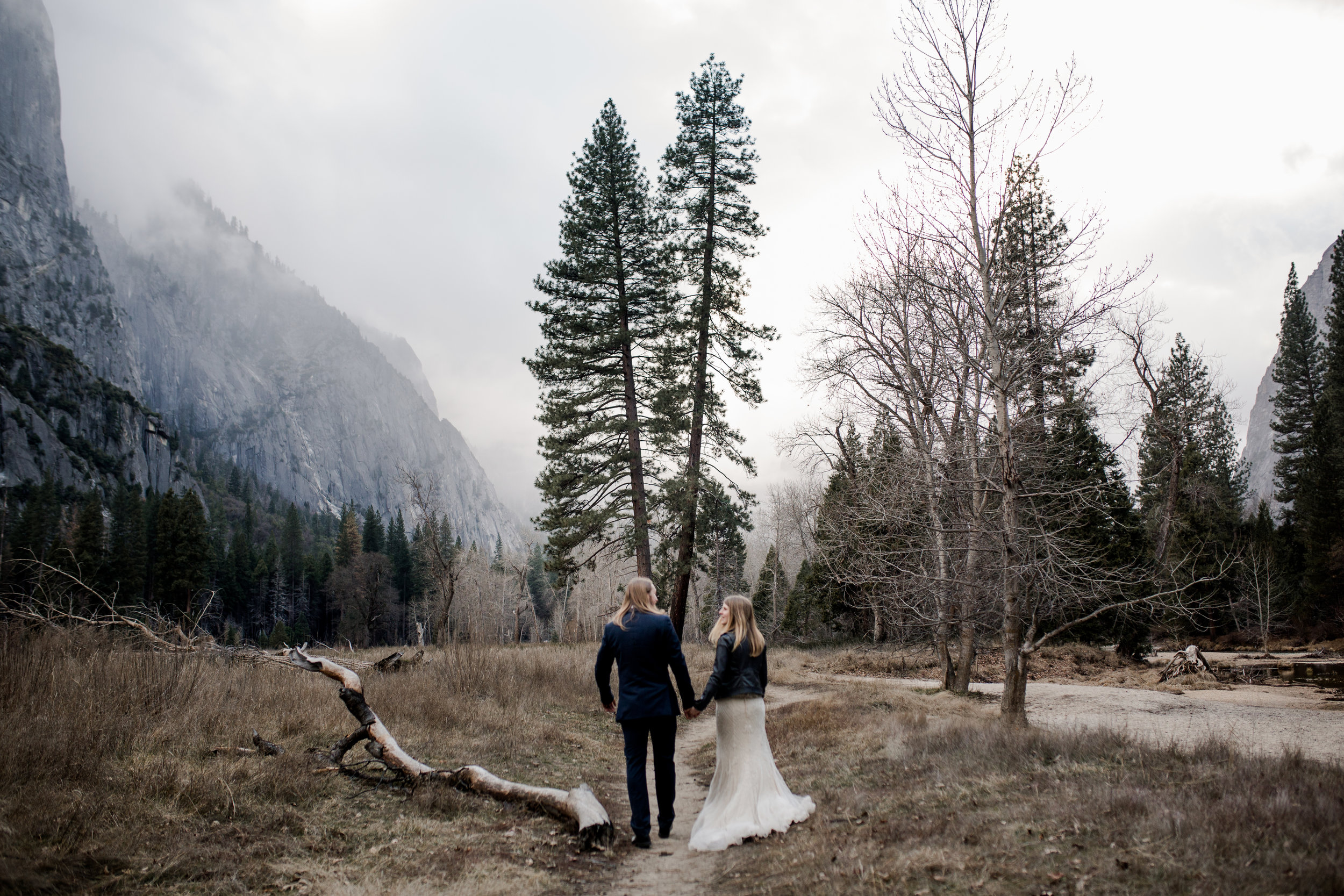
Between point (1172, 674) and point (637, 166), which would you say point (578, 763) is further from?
point (1172, 674)

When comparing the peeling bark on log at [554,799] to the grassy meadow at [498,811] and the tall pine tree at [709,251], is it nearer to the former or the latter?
the grassy meadow at [498,811]

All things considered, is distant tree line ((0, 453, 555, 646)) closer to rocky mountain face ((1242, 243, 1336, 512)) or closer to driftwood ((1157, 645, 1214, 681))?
driftwood ((1157, 645, 1214, 681))

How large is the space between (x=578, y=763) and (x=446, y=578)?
22.1 metres

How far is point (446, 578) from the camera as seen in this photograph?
28953mm

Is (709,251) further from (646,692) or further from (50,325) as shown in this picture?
(50,325)

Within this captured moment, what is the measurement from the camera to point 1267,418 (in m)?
134

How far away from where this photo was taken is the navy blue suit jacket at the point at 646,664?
224 inches

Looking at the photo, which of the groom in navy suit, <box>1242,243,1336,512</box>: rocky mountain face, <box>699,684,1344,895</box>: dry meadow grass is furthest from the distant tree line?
<box>1242,243,1336,512</box>: rocky mountain face

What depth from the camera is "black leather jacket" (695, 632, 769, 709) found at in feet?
19.1

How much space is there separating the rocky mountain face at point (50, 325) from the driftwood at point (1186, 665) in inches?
3525

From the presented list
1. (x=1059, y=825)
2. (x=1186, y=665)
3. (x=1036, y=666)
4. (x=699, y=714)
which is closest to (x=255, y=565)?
(x=1036, y=666)

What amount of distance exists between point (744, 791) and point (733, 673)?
962mm

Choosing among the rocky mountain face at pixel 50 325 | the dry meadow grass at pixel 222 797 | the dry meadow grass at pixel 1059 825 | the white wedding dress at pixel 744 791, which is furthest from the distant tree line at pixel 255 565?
the dry meadow grass at pixel 1059 825

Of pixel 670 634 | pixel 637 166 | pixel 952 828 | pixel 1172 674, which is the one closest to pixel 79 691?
pixel 670 634
